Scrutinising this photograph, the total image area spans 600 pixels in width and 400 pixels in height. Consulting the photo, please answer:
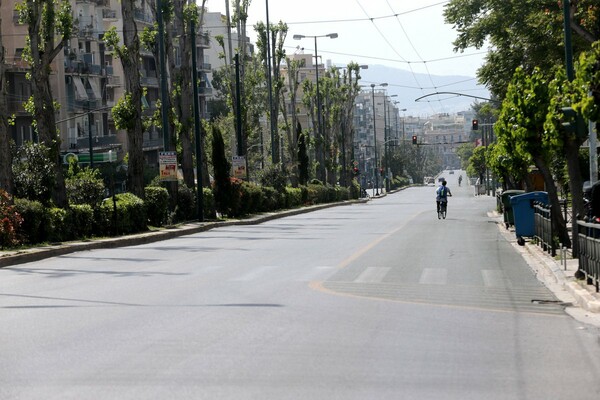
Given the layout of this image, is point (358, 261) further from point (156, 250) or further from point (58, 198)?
point (58, 198)

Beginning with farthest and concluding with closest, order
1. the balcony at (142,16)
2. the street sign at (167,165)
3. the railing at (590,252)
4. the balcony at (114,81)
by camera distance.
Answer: the balcony at (142,16), the balcony at (114,81), the street sign at (167,165), the railing at (590,252)

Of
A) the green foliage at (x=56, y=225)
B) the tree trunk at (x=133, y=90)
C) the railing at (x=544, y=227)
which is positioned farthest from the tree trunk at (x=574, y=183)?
the tree trunk at (x=133, y=90)

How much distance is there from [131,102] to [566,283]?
80.6ft

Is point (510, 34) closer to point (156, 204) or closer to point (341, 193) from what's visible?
point (156, 204)

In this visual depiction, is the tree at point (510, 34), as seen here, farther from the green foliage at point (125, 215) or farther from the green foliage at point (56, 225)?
the green foliage at point (56, 225)

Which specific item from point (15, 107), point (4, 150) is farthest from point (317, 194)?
point (4, 150)

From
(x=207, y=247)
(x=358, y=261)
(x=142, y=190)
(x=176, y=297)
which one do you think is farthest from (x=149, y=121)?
(x=176, y=297)

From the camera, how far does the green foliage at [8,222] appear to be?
2764 centimetres

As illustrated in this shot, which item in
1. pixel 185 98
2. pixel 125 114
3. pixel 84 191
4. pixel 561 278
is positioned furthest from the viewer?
pixel 185 98

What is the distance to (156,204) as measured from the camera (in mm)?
40656

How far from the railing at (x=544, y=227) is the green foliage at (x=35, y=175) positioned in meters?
13.9

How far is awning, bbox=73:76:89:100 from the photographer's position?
86625 mm

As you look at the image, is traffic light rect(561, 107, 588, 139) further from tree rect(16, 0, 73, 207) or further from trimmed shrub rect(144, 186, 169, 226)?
trimmed shrub rect(144, 186, 169, 226)

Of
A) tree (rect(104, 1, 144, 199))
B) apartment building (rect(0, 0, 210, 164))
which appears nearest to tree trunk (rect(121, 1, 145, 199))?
tree (rect(104, 1, 144, 199))
